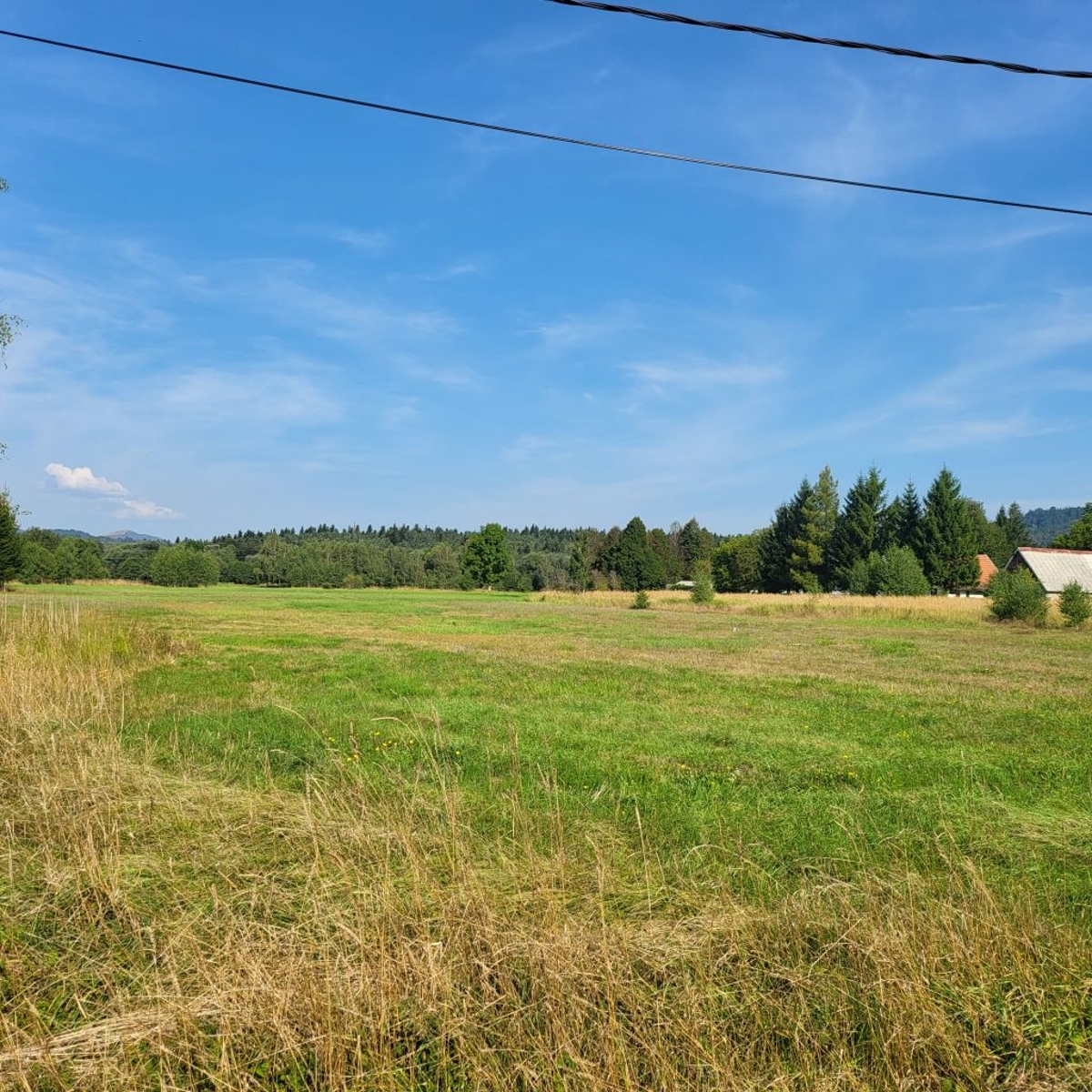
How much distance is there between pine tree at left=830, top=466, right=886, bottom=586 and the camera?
211 ft

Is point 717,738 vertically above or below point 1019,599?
below

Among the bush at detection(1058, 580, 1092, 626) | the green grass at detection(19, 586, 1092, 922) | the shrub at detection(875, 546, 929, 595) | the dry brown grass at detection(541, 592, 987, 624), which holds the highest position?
the shrub at detection(875, 546, 929, 595)

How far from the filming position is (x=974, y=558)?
59125mm

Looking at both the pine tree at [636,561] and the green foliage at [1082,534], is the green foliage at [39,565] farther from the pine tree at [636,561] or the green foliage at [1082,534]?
the green foliage at [1082,534]

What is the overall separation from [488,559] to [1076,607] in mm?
63921

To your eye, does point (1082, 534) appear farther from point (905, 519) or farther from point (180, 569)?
point (180, 569)

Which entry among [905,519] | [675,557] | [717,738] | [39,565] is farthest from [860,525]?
[39,565]

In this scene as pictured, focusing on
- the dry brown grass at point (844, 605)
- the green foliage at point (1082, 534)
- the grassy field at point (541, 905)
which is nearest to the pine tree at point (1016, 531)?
the green foliage at point (1082, 534)

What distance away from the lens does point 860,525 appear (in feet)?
212

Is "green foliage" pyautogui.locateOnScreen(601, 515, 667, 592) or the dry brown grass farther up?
"green foliage" pyautogui.locateOnScreen(601, 515, 667, 592)

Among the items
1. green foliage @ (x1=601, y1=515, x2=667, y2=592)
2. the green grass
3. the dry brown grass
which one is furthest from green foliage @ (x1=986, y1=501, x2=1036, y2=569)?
the green grass

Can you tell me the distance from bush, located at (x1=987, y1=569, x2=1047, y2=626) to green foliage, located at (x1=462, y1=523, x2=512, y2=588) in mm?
59446

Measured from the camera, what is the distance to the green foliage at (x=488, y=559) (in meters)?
86.2

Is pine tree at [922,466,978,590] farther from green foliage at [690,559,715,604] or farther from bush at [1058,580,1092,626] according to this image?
bush at [1058,580,1092,626]
